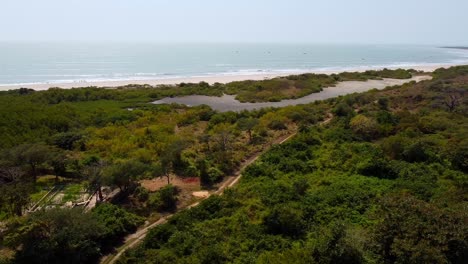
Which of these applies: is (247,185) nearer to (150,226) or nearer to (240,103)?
(150,226)

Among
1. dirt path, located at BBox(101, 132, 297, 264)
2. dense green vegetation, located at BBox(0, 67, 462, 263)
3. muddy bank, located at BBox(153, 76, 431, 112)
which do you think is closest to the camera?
dense green vegetation, located at BBox(0, 67, 462, 263)

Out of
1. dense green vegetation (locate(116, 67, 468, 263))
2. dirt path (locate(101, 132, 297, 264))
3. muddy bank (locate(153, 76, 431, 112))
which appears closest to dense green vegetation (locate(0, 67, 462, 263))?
dense green vegetation (locate(116, 67, 468, 263))

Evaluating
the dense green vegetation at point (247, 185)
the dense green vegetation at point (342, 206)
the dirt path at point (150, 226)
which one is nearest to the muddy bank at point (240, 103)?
the dense green vegetation at point (247, 185)

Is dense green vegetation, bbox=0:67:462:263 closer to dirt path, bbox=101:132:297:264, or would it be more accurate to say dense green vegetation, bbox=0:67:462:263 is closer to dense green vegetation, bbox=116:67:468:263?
dense green vegetation, bbox=116:67:468:263

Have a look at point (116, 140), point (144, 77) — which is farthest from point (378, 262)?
point (144, 77)

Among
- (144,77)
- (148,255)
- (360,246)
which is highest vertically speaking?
(144,77)

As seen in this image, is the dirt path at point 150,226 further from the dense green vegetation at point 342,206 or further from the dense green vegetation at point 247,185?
A: the dense green vegetation at point 342,206

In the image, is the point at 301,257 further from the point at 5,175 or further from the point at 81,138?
the point at 81,138
